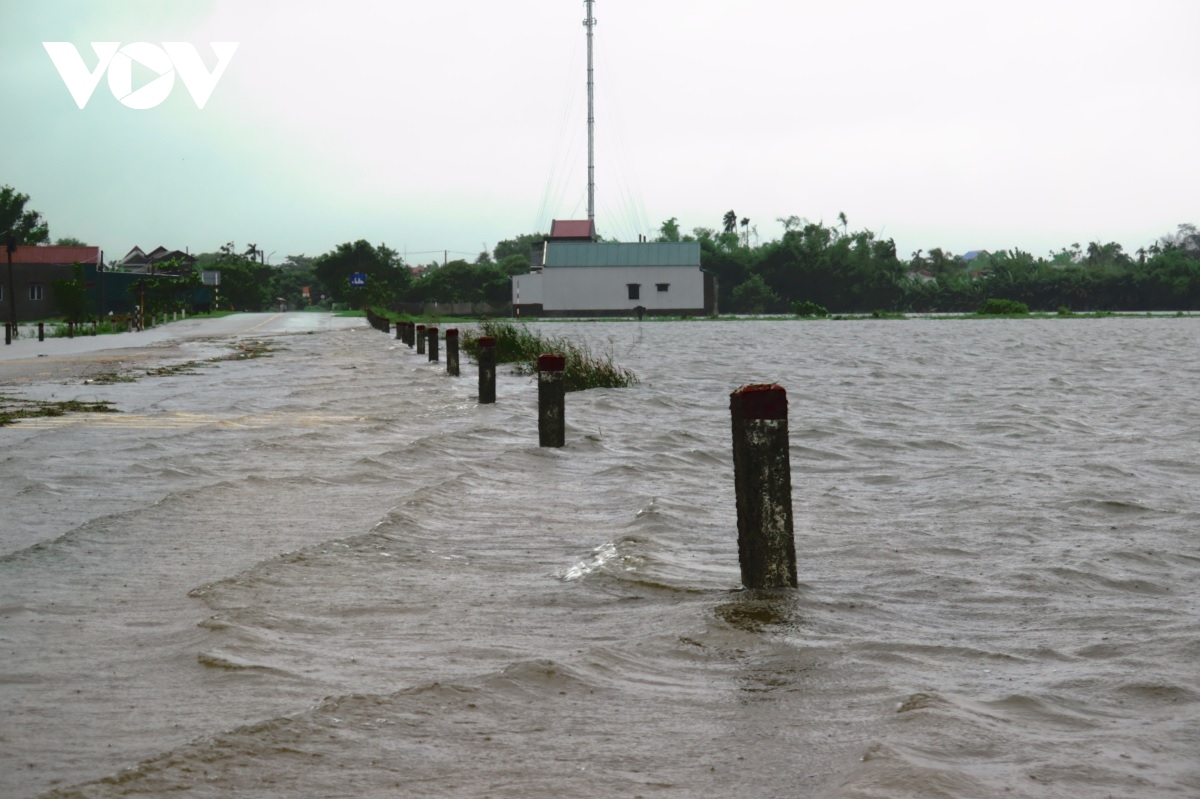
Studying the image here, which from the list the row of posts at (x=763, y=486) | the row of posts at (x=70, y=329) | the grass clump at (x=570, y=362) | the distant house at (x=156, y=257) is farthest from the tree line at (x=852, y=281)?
the row of posts at (x=763, y=486)

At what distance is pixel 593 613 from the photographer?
20.9 feet

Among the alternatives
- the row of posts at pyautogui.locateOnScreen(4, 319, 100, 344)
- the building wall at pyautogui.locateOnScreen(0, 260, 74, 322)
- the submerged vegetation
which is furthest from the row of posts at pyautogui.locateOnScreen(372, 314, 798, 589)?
the building wall at pyautogui.locateOnScreen(0, 260, 74, 322)

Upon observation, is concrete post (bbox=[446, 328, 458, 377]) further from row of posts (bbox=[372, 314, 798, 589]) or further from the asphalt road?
row of posts (bbox=[372, 314, 798, 589])

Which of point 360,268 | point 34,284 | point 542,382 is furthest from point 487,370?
point 360,268

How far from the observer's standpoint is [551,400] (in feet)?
42.6

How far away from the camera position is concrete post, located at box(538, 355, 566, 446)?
12.6 meters

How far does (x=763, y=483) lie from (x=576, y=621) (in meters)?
1.17

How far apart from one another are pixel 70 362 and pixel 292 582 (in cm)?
2459

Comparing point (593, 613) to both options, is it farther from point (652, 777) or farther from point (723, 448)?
point (723, 448)

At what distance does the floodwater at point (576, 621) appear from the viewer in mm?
4173

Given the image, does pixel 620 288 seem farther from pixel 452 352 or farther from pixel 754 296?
pixel 452 352

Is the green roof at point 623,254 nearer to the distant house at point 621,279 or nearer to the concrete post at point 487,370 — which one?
the distant house at point 621,279

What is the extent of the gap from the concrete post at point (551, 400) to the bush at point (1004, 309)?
94.1 metres

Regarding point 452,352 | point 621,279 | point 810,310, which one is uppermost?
point 621,279
